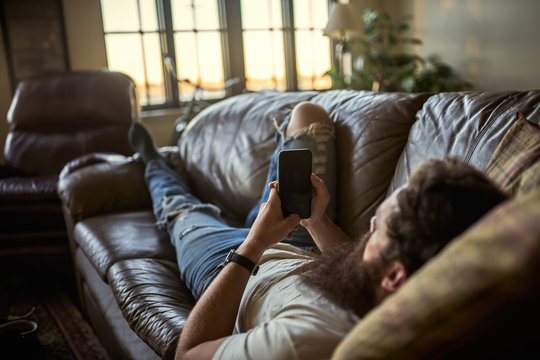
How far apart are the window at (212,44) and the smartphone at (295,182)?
294cm

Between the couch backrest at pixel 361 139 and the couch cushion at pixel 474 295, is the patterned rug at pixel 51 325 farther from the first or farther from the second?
the couch cushion at pixel 474 295

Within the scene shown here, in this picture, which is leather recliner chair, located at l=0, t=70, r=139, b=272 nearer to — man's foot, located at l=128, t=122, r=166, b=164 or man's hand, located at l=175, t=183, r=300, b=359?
man's foot, located at l=128, t=122, r=166, b=164

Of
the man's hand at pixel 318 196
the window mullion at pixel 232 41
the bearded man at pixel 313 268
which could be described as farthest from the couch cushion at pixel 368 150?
the window mullion at pixel 232 41

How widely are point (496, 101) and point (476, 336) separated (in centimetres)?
95

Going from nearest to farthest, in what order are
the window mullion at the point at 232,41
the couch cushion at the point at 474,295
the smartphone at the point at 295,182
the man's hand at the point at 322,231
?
1. the couch cushion at the point at 474,295
2. the smartphone at the point at 295,182
3. the man's hand at the point at 322,231
4. the window mullion at the point at 232,41

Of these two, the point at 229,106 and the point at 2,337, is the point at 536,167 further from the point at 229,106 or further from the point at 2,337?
the point at 229,106

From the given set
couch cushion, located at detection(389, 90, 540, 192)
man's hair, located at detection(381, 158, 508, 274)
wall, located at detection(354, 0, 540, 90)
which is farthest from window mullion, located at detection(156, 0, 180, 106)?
man's hair, located at detection(381, 158, 508, 274)

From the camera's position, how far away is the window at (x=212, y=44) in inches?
162

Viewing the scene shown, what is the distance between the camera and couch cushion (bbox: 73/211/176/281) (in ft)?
4.96

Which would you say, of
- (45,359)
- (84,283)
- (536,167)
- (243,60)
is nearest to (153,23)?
(243,60)

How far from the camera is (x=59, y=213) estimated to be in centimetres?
229

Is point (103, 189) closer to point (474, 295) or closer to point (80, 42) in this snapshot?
point (474, 295)

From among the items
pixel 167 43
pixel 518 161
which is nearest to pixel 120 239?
pixel 518 161

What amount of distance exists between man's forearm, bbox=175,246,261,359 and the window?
3.06m
